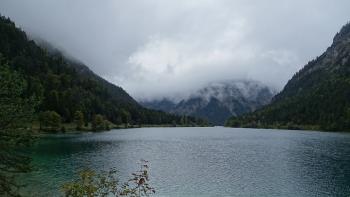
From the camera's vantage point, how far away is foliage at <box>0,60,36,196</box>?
98.2ft

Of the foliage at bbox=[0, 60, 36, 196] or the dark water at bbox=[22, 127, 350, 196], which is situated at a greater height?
the foliage at bbox=[0, 60, 36, 196]

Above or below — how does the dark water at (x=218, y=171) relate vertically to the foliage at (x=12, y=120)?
below

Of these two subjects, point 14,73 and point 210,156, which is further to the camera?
point 210,156

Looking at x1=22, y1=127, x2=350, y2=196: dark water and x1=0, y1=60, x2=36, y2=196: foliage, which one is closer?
x1=0, y1=60, x2=36, y2=196: foliage

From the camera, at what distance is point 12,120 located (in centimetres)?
3070

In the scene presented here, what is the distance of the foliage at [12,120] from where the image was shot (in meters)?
29.9

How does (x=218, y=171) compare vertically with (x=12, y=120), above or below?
below

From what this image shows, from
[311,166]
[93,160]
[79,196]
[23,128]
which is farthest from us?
[93,160]

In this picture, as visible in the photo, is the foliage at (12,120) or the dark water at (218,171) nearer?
the foliage at (12,120)

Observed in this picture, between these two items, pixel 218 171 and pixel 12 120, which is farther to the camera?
pixel 218 171

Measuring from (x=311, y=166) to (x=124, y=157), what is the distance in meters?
47.4

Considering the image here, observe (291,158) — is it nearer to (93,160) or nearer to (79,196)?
(93,160)

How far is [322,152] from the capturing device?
409 feet

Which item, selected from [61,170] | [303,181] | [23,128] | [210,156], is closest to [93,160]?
[61,170]
